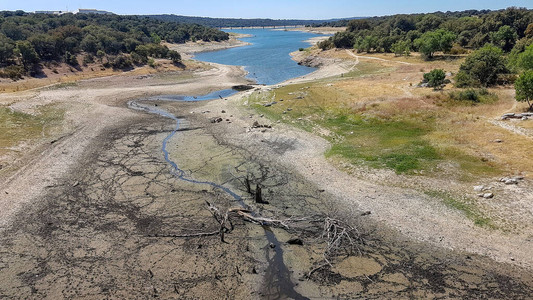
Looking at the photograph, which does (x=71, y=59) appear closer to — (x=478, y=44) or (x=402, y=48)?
(x=402, y=48)

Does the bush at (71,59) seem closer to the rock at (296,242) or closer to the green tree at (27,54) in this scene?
the green tree at (27,54)

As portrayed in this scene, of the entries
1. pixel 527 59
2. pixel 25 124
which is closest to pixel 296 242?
pixel 25 124

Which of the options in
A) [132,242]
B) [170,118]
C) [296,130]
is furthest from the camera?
[170,118]

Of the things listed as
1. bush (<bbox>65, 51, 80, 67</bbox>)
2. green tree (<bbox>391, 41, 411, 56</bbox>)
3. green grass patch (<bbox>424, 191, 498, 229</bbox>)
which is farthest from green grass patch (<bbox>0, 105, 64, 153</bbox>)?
green tree (<bbox>391, 41, 411, 56</bbox>)

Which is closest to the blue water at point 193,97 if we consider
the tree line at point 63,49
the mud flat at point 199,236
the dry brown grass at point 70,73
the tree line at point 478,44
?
the dry brown grass at point 70,73

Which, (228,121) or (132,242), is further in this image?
(228,121)

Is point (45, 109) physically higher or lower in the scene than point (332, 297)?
higher

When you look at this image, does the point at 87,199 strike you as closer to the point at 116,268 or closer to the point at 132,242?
the point at 132,242

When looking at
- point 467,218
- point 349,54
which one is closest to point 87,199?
point 467,218
